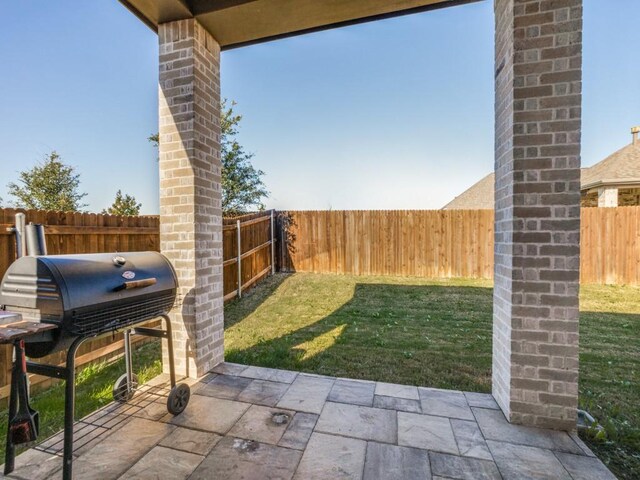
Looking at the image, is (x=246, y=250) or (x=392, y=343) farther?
(x=246, y=250)

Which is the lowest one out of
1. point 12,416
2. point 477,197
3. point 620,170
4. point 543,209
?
point 12,416

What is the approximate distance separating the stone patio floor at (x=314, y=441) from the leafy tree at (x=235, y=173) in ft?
26.8

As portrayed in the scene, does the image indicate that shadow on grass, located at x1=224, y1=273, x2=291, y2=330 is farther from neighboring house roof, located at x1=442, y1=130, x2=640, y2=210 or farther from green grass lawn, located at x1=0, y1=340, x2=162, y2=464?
neighboring house roof, located at x1=442, y1=130, x2=640, y2=210

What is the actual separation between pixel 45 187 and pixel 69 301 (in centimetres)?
1652

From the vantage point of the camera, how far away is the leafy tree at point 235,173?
1006cm

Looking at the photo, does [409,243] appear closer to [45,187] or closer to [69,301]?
[69,301]

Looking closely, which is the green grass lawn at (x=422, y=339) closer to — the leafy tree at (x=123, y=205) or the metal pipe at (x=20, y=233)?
the metal pipe at (x=20, y=233)

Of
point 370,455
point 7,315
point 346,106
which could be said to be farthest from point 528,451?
point 346,106

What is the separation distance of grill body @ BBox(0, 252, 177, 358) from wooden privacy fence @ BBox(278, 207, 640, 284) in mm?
7111

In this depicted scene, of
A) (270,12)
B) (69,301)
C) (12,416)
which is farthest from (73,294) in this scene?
(270,12)

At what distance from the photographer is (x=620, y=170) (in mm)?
9766

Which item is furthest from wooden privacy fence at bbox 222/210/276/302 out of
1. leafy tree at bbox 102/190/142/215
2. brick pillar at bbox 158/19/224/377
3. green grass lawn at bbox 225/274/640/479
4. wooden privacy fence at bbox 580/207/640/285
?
leafy tree at bbox 102/190/142/215

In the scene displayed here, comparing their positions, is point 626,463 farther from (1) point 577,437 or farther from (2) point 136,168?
(2) point 136,168

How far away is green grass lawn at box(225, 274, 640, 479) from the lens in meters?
2.68
